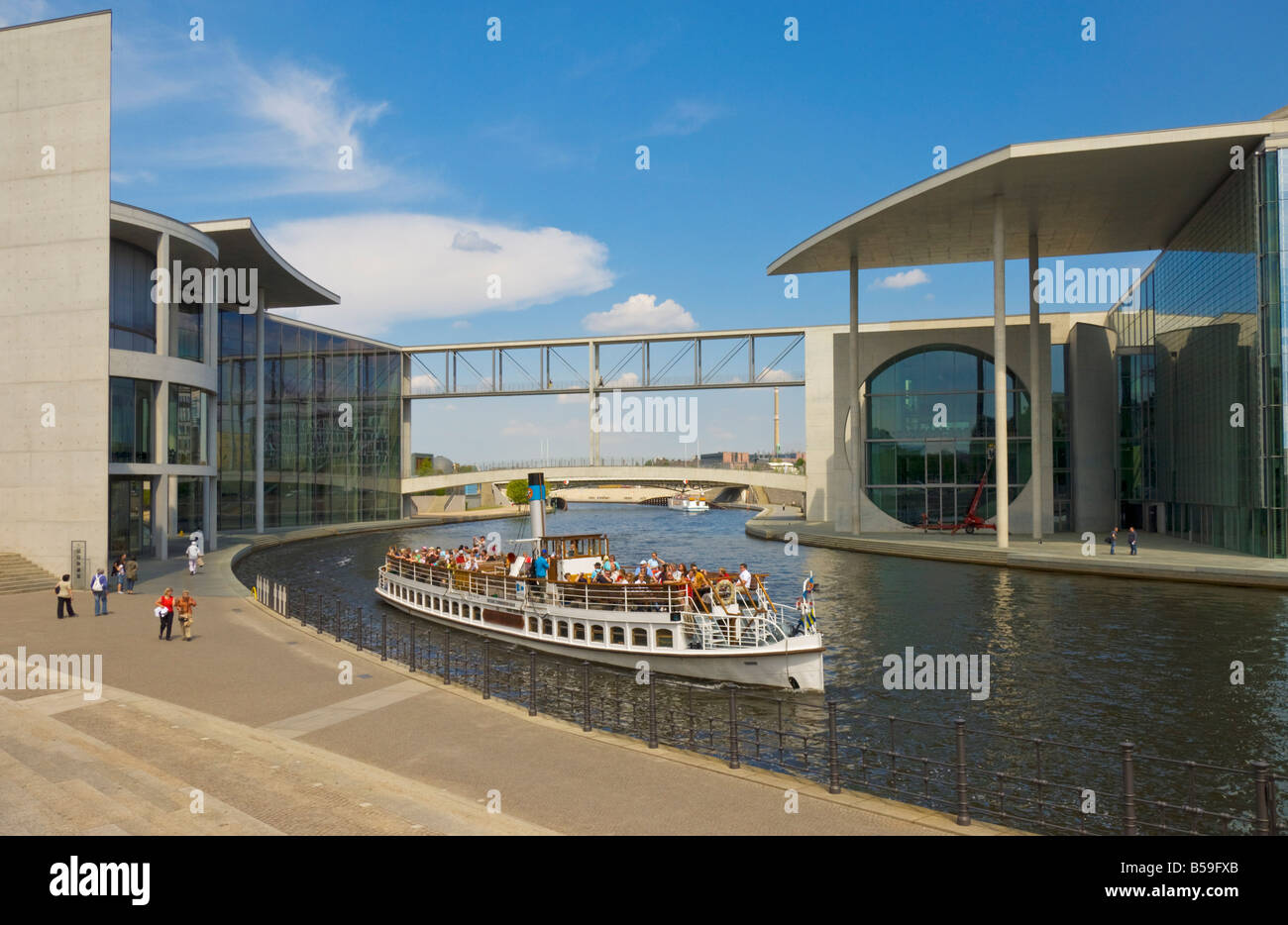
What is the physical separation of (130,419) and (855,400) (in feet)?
154

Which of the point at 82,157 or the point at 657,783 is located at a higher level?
the point at 82,157

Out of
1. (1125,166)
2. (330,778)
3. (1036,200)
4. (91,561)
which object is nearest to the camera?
(330,778)

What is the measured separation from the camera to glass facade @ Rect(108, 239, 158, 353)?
43656mm

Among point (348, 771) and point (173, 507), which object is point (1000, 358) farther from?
point (173, 507)

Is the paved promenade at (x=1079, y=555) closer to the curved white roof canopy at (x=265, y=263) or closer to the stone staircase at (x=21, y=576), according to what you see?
the curved white roof canopy at (x=265, y=263)

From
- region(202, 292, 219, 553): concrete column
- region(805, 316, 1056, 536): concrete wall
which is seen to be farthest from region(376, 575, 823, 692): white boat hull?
region(805, 316, 1056, 536): concrete wall

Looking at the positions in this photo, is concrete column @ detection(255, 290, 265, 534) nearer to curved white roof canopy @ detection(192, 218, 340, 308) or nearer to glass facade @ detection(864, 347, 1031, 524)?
curved white roof canopy @ detection(192, 218, 340, 308)

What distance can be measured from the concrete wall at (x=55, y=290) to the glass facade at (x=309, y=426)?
31109 millimetres

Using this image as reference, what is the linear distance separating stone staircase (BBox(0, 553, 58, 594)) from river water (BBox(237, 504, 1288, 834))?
10.1 metres

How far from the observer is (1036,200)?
51.0 meters
